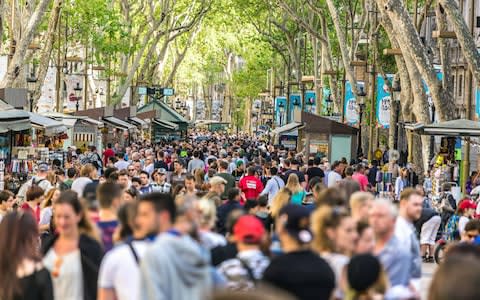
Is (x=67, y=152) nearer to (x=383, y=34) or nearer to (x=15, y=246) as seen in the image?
(x=15, y=246)

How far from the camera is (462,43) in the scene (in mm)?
29125

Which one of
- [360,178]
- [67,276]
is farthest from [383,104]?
[67,276]

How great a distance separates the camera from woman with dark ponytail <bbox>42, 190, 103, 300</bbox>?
9.41 m

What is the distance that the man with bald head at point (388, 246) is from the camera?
32.1 ft

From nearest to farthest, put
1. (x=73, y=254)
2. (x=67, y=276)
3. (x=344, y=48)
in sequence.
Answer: (x=67, y=276) → (x=73, y=254) → (x=344, y=48)

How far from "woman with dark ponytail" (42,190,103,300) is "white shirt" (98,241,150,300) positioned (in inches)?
24.1

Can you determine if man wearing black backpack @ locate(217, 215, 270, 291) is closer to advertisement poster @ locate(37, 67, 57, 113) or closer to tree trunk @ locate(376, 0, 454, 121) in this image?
tree trunk @ locate(376, 0, 454, 121)

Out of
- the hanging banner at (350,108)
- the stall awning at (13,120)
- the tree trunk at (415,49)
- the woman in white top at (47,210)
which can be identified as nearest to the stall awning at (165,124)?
the hanging banner at (350,108)

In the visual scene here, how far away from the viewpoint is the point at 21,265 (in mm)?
8781

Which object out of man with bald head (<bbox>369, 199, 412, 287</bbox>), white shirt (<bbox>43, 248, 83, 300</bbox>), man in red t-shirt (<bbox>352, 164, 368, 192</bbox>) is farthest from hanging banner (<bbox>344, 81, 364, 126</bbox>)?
white shirt (<bbox>43, 248, 83, 300</bbox>)

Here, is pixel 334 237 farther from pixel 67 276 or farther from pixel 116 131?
pixel 116 131

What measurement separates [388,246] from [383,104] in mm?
35251

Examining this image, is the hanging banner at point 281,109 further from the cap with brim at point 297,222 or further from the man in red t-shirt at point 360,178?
the cap with brim at point 297,222

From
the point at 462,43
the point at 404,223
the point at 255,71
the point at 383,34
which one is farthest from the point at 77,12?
the point at 255,71
